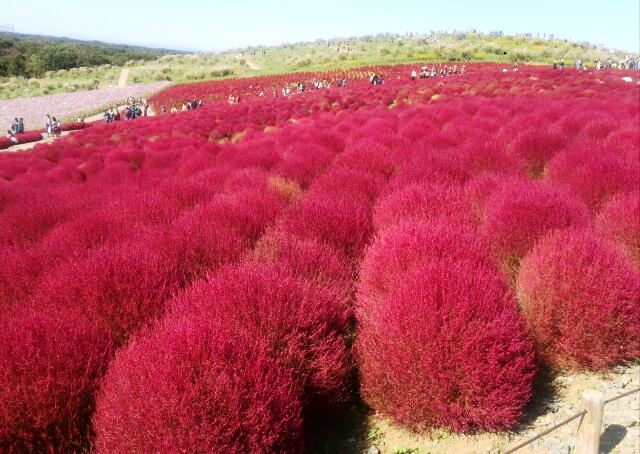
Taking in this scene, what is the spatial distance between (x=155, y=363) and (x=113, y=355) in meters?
0.79

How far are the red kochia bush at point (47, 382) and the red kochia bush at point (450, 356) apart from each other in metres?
1.63

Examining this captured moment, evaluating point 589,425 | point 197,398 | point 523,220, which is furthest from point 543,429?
point 197,398

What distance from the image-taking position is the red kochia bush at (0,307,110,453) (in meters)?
2.12

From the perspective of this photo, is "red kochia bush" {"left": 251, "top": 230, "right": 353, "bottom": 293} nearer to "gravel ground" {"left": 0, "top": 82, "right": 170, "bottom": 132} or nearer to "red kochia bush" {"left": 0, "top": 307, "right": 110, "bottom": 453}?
"red kochia bush" {"left": 0, "top": 307, "right": 110, "bottom": 453}

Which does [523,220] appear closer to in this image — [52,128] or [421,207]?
[421,207]

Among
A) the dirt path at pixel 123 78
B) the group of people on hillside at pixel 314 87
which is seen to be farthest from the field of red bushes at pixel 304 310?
the dirt path at pixel 123 78

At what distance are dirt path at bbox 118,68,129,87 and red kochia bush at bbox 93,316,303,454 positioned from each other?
6123 cm

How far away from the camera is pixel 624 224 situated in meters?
4.31

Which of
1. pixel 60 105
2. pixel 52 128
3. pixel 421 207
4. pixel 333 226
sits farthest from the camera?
pixel 60 105

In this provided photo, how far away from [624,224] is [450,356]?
118 inches

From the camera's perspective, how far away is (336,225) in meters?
4.26

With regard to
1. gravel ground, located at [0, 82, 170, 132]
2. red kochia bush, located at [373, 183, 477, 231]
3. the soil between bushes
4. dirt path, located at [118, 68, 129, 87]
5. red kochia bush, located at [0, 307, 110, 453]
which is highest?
dirt path, located at [118, 68, 129, 87]

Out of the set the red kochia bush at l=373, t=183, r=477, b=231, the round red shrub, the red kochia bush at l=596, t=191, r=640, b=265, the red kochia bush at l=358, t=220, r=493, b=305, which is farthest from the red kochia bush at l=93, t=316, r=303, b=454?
the round red shrub

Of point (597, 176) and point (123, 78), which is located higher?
point (123, 78)
